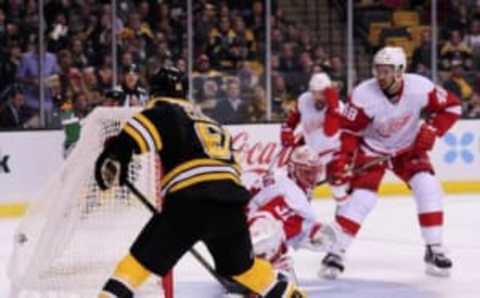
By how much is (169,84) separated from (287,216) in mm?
1367

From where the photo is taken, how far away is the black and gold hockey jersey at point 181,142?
498 cm

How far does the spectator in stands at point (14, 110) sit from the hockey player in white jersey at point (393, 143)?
3.69m

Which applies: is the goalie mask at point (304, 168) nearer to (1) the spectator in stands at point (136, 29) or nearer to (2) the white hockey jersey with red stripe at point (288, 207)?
(2) the white hockey jersey with red stripe at point (288, 207)

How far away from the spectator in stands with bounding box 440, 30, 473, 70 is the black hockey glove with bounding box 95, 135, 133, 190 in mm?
7814

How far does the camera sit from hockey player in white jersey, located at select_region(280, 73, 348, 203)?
31.0ft

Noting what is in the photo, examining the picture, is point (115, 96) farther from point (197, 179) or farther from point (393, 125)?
point (197, 179)

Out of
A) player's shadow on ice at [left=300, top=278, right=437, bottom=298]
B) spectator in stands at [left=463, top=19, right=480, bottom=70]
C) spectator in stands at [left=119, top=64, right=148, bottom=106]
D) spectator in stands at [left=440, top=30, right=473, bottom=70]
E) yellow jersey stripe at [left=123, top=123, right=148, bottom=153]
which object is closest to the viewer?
yellow jersey stripe at [left=123, top=123, right=148, bottom=153]

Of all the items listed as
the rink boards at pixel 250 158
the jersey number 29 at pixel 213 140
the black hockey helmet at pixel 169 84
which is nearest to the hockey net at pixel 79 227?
the black hockey helmet at pixel 169 84

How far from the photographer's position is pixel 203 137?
16.7 ft

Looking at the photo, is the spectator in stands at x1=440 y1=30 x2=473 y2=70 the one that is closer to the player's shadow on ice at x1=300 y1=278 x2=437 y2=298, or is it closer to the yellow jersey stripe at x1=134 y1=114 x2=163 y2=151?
the player's shadow on ice at x1=300 y1=278 x2=437 y2=298

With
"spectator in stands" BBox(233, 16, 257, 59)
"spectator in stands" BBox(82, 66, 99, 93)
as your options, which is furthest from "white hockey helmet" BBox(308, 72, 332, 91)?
"spectator in stands" BBox(233, 16, 257, 59)

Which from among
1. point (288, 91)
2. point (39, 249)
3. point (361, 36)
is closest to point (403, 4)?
point (361, 36)

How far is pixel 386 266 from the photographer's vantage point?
302 inches

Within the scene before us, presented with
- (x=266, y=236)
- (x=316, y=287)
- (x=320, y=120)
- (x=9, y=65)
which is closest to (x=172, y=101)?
(x=266, y=236)
